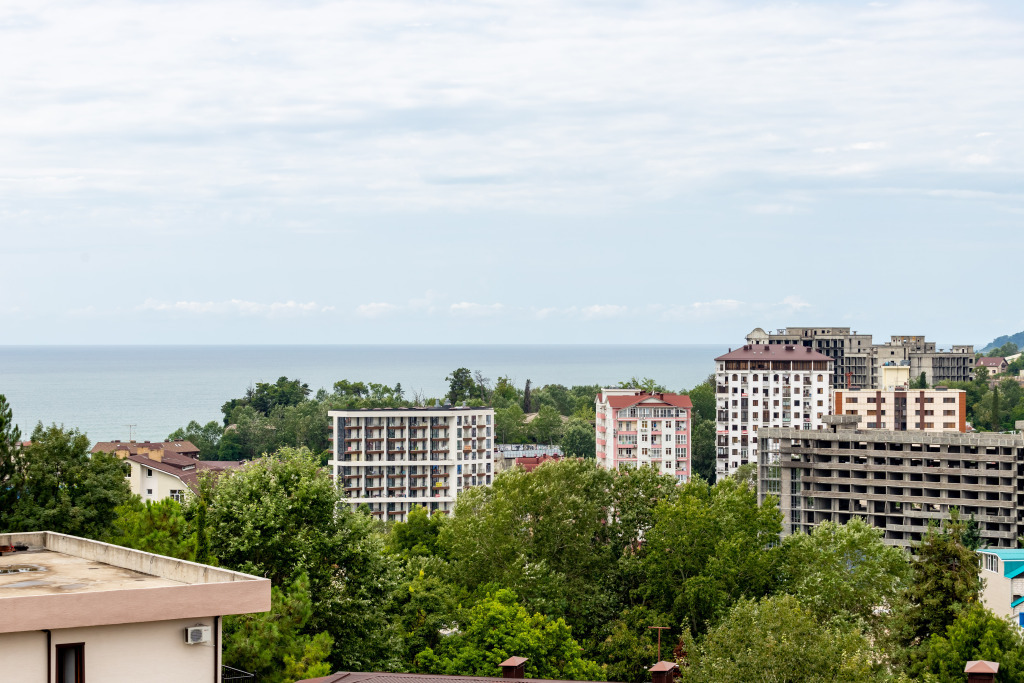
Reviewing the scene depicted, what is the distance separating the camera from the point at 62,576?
48.8 ft

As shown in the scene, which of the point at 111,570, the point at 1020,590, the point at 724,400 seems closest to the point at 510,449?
the point at 724,400

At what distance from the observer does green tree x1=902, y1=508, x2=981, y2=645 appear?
36.7 metres

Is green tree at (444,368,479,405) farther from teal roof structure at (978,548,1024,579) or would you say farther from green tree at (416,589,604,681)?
green tree at (416,589,604,681)

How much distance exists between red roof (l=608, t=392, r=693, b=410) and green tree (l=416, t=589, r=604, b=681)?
2835 inches

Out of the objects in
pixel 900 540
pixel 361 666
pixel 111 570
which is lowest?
pixel 900 540

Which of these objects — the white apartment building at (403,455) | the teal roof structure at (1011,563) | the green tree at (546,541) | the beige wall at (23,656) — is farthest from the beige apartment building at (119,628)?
the white apartment building at (403,455)

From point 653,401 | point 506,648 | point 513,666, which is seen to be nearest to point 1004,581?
point 506,648

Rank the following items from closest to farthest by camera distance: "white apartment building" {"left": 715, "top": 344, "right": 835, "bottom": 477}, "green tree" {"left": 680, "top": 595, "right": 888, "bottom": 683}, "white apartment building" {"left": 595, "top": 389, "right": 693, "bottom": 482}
→ "green tree" {"left": 680, "top": 595, "right": 888, "bottom": 683}, "white apartment building" {"left": 595, "top": 389, "right": 693, "bottom": 482}, "white apartment building" {"left": 715, "top": 344, "right": 835, "bottom": 477}

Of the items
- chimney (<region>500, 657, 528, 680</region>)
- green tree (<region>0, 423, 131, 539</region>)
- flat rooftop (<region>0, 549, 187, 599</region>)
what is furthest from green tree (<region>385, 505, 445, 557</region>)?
flat rooftop (<region>0, 549, 187, 599</region>)

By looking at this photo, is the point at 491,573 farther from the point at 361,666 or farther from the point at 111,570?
the point at 111,570

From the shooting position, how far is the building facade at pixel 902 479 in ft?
262

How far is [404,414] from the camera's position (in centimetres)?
9688

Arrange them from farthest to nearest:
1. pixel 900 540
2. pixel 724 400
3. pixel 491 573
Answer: pixel 724 400 → pixel 900 540 → pixel 491 573

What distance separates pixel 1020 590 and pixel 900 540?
3949 cm
